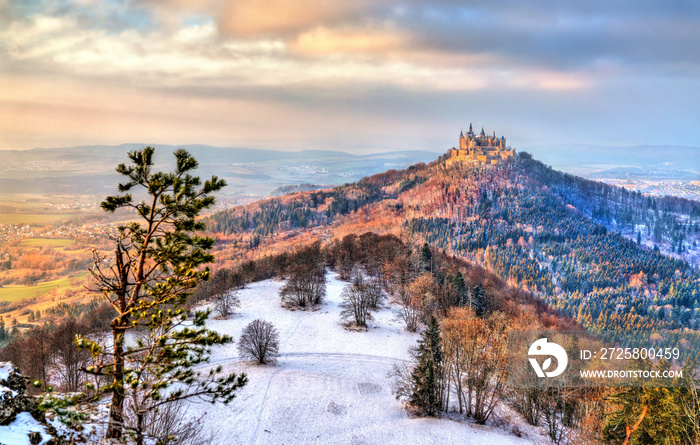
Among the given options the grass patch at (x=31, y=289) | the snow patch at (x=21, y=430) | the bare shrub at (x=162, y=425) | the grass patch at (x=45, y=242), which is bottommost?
the grass patch at (x=31, y=289)

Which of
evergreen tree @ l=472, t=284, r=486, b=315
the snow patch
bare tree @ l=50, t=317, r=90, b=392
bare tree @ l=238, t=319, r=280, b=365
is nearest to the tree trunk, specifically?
the snow patch

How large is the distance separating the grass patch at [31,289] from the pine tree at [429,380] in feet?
469

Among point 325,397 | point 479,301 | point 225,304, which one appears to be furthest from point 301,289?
point 479,301

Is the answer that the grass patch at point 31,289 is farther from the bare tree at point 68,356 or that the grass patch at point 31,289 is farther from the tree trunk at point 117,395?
the tree trunk at point 117,395

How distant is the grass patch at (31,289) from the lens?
4578 inches

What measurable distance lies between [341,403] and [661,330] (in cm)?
17869

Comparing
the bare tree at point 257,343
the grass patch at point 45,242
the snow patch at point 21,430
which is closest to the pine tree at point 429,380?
the bare tree at point 257,343

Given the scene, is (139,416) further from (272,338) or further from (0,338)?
(0,338)

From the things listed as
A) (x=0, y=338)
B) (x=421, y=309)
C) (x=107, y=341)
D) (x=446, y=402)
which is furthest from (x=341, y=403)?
(x=0, y=338)

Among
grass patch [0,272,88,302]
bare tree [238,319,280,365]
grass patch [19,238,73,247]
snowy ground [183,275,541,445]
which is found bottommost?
grass patch [0,272,88,302]

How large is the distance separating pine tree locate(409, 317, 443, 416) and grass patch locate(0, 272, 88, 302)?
142991mm

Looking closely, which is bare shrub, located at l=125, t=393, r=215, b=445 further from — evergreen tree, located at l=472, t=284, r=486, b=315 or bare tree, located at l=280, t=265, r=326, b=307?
evergreen tree, located at l=472, t=284, r=486, b=315

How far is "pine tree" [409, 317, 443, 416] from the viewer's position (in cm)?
2770

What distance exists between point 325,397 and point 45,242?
20039 centimetres
